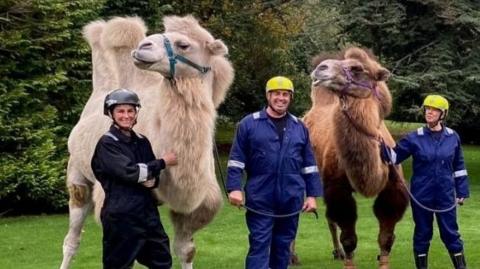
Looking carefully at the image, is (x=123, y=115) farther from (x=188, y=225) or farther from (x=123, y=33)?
(x=123, y=33)

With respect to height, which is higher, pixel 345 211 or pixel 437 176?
pixel 437 176

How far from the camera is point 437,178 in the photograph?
24.4 ft

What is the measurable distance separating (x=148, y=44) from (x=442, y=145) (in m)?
2.88

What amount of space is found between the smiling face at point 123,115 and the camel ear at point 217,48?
3.29 ft

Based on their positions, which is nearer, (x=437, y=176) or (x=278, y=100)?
(x=278, y=100)

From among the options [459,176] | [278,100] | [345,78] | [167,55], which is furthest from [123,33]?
[459,176]

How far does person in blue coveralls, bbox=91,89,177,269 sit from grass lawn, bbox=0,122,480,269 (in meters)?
2.35

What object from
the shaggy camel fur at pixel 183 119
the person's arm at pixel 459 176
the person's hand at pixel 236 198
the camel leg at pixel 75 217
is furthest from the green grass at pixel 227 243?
the person's hand at pixel 236 198

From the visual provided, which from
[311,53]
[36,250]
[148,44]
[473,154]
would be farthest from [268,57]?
[148,44]

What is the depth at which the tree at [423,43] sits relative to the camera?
1683 cm

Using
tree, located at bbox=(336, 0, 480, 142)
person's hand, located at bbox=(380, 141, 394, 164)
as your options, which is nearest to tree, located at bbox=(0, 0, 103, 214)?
tree, located at bbox=(336, 0, 480, 142)

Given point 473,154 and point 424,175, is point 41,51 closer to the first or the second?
point 424,175

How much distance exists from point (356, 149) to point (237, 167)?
1.64m

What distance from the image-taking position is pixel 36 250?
10.5 metres
